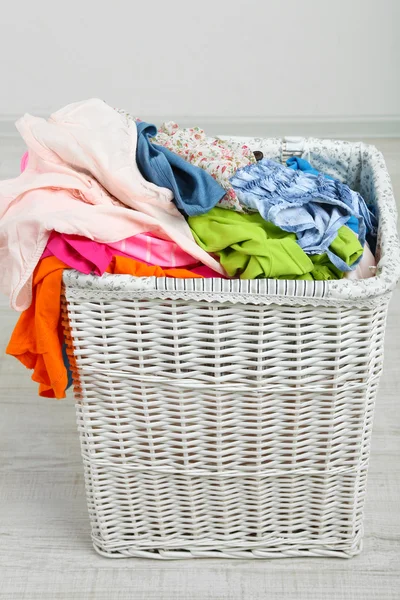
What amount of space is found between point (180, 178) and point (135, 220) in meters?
0.11

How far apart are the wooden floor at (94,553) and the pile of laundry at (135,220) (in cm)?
31

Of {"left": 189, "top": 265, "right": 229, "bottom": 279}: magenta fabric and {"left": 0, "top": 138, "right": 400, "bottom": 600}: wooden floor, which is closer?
{"left": 189, "top": 265, "right": 229, "bottom": 279}: magenta fabric

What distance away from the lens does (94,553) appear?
138 centimetres

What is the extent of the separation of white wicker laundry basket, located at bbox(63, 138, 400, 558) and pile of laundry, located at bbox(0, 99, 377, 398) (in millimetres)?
38

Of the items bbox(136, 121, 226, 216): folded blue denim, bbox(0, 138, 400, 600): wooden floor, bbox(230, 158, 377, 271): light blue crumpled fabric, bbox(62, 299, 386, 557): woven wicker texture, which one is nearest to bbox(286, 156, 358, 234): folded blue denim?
bbox(230, 158, 377, 271): light blue crumpled fabric

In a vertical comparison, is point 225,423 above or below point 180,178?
below

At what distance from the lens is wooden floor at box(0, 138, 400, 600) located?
130 cm

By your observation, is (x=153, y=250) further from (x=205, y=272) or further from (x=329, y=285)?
(x=329, y=285)

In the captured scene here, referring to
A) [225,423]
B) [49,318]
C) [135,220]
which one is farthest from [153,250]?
[225,423]

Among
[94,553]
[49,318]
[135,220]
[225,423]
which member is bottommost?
[94,553]

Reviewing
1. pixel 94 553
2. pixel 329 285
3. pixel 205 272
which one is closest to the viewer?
pixel 329 285

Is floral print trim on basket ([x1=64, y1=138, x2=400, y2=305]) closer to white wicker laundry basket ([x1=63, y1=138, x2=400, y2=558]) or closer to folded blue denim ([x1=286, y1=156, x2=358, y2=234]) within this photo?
white wicker laundry basket ([x1=63, y1=138, x2=400, y2=558])

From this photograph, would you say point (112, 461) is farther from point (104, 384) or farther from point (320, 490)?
point (320, 490)

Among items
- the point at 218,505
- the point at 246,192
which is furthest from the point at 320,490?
the point at 246,192
